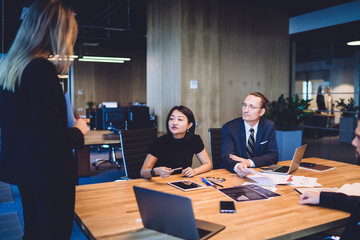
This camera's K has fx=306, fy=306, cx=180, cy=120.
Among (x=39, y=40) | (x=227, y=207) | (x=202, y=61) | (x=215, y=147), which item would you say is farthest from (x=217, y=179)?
(x=202, y=61)

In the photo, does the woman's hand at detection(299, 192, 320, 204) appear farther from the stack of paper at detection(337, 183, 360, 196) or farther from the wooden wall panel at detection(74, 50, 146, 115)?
the wooden wall panel at detection(74, 50, 146, 115)

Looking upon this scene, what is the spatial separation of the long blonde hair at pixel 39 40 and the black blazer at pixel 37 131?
0.06 m

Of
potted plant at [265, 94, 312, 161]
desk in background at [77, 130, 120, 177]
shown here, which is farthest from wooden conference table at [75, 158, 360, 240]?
potted plant at [265, 94, 312, 161]

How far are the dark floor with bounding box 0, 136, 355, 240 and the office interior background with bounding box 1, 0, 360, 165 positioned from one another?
0.07ft

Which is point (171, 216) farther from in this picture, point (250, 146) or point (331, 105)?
point (331, 105)

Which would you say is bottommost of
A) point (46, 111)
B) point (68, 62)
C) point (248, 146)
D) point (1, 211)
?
point (1, 211)

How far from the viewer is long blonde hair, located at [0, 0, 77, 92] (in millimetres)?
1271

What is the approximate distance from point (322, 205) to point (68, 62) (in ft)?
5.08

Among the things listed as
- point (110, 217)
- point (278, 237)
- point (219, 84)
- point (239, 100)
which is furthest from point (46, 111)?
point (239, 100)

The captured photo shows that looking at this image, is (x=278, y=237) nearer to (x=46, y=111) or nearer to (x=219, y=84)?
(x=46, y=111)

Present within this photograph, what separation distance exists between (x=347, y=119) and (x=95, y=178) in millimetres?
4925

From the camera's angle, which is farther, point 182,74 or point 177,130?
point 182,74

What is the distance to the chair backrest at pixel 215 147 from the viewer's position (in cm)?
357

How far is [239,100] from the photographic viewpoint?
20.9 ft
